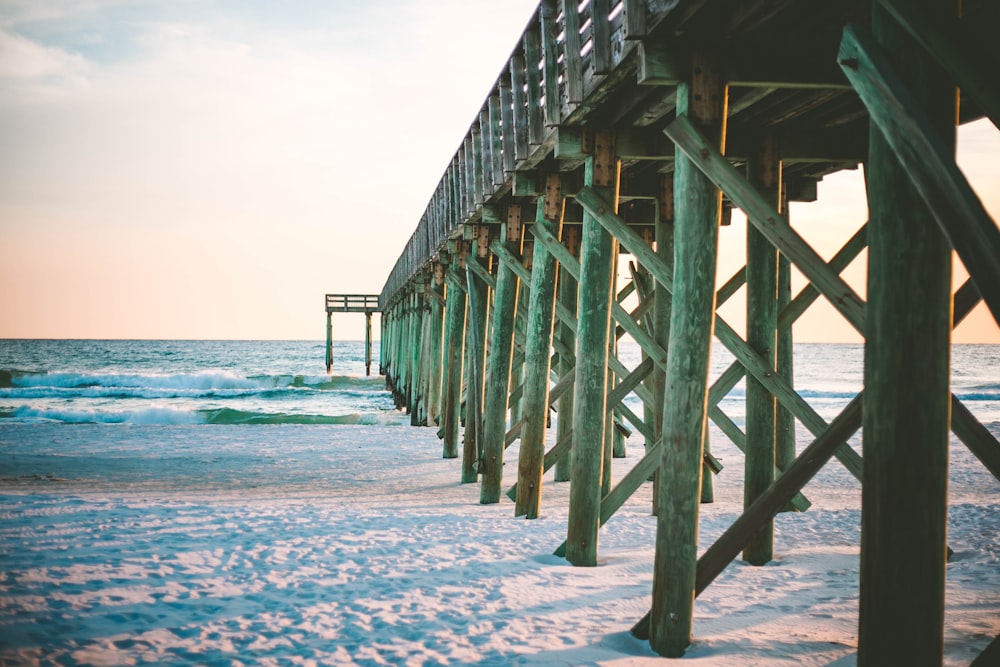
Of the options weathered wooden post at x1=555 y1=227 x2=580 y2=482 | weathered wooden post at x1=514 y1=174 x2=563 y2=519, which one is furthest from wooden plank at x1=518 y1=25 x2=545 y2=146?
weathered wooden post at x1=555 y1=227 x2=580 y2=482

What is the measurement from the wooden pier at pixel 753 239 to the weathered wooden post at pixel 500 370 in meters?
0.03

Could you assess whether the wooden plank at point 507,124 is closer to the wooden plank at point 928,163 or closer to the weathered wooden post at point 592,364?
the weathered wooden post at point 592,364

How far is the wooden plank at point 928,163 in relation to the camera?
1808 mm

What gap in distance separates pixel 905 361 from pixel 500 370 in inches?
217

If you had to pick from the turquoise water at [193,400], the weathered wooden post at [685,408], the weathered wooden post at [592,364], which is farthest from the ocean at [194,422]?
the weathered wooden post at [685,408]

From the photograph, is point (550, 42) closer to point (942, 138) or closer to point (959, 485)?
point (942, 138)

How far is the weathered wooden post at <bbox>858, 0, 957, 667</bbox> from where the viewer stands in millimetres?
2043

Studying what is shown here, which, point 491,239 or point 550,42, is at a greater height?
point 550,42

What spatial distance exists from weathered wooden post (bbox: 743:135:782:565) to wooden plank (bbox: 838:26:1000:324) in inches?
112

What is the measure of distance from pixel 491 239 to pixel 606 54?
5016 mm

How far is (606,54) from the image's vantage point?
4102 mm

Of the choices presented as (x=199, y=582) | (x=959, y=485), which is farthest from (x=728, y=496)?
(x=199, y=582)

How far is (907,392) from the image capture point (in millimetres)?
2068

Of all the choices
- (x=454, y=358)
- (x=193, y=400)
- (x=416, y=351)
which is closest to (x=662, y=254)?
(x=454, y=358)
